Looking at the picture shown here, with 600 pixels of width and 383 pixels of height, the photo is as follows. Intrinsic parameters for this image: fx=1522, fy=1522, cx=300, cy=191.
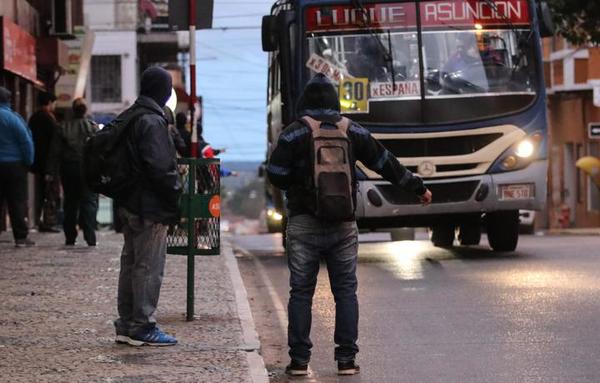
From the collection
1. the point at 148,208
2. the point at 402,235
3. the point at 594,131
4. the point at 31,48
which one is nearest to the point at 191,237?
the point at 148,208

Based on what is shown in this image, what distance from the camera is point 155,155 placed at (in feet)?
31.1

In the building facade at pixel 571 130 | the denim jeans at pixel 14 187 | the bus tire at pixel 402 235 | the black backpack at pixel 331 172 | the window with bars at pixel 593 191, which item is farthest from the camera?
the window with bars at pixel 593 191

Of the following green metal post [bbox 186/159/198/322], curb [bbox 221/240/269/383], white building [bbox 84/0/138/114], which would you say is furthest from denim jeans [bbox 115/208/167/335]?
white building [bbox 84/0/138/114]

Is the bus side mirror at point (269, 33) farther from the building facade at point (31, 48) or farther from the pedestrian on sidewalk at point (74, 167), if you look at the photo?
the building facade at point (31, 48)

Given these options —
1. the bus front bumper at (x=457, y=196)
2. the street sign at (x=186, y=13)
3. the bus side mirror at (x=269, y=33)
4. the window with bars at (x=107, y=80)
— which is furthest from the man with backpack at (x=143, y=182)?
the window with bars at (x=107, y=80)

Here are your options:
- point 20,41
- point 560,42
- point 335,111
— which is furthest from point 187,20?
point 560,42

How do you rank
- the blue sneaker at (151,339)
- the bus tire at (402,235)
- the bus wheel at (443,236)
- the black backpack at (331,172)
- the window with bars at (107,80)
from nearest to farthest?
the black backpack at (331,172), the blue sneaker at (151,339), the bus wheel at (443,236), the bus tire at (402,235), the window with bars at (107,80)

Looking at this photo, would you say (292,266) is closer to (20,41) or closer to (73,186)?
(73,186)

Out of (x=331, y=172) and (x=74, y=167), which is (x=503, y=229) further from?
(x=331, y=172)

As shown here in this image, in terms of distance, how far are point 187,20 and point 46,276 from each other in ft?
10.8

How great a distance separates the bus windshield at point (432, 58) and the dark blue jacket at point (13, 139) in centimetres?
352

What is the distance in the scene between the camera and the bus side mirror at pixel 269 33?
17.8 meters

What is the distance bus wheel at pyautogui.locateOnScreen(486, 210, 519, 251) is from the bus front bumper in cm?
89

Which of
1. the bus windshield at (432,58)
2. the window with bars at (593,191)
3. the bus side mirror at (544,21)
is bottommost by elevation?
the window with bars at (593,191)
